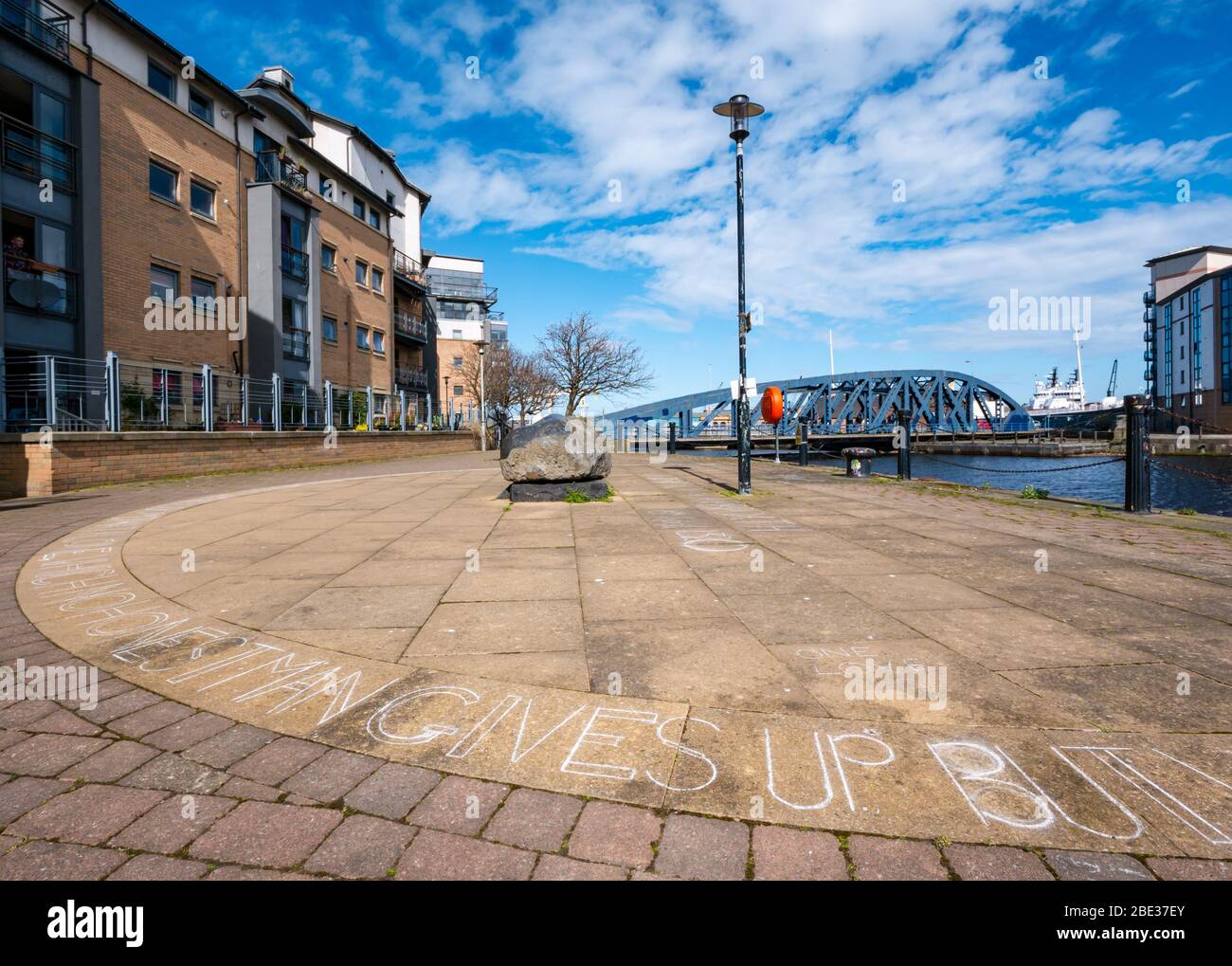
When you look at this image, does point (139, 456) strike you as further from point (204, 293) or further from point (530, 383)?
point (530, 383)

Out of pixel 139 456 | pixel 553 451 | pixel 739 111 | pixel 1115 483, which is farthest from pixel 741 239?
pixel 1115 483

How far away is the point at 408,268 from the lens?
138ft

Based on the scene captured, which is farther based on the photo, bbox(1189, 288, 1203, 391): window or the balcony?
bbox(1189, 288, 1203, 391): window

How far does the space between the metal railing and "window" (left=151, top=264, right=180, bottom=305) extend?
2.36m

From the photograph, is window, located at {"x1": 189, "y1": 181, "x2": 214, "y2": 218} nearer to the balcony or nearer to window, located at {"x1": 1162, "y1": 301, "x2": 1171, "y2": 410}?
the balcony

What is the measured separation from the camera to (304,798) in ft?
7.82

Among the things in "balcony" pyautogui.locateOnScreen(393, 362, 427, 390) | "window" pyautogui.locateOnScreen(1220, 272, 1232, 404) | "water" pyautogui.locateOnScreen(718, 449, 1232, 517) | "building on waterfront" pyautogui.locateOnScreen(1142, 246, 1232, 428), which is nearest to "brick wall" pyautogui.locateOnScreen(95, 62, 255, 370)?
"balcony" pyautogui.locateOnScreen(393, 362, 427, 390)

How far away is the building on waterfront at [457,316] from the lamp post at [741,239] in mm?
51404

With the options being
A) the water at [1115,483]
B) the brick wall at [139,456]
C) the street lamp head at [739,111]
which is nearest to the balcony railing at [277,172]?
the brick wall at [139,456]

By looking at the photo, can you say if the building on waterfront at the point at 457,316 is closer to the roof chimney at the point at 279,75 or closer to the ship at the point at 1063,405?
the roof chimney at the point at 279,75

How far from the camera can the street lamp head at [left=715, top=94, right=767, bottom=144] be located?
11406 mm

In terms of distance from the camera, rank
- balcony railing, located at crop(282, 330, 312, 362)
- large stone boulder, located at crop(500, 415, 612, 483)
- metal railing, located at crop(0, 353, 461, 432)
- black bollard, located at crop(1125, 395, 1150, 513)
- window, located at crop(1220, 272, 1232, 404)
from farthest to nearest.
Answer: window, located at crop(1220, 272, 1232, 404) → balcony railing, located at crop(282, 330, 312, 362) → metal railing, located at crop(0, 353, 461, 432) → large stone boulder, located at crop(500, 415, 612, 483) → black bollard, located at crop(1125, 395, 1150, 513)

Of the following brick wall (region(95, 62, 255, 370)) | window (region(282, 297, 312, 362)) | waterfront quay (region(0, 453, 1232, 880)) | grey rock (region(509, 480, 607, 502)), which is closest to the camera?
waterfront quay (region(0, 453, 1232, 880))

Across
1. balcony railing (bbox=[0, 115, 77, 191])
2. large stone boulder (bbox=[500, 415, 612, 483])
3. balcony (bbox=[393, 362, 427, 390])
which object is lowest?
large stone boulder (bbox=[500, 415, 612, 483])
